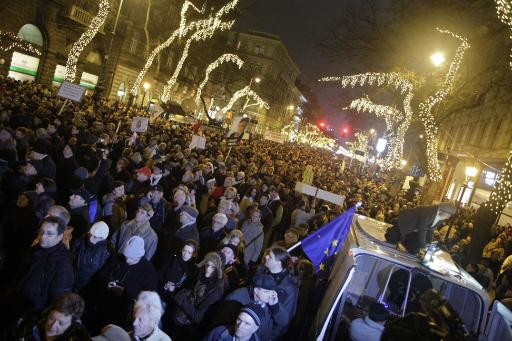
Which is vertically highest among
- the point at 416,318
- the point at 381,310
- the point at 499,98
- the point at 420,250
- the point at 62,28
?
the point at 499,98

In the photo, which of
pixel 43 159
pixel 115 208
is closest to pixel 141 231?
pixel 115 208

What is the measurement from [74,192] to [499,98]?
78.9 feet

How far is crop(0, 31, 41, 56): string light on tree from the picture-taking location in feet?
74.6

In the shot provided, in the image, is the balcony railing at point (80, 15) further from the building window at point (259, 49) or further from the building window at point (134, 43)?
the building window at point (259, 49)

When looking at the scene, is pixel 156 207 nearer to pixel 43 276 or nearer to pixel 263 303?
pixel 43 276

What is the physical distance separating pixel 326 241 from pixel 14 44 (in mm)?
24264

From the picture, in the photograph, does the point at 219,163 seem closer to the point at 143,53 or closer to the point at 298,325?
the point at 298,325

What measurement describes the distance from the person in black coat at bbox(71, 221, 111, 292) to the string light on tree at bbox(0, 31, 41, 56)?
23297 mm

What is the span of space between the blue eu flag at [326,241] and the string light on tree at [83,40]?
24.1m

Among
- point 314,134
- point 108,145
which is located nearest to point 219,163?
point 108,145

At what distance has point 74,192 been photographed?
18.1 ft

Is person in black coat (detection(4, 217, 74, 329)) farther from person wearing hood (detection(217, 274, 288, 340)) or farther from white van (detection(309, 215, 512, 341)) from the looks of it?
white van (detection(309, 215, 512, 341))

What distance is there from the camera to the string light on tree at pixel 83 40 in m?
26.2

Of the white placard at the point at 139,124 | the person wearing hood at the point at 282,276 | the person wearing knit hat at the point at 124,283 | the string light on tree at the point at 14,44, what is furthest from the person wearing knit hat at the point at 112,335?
the string light on tree at the point at 14,44
